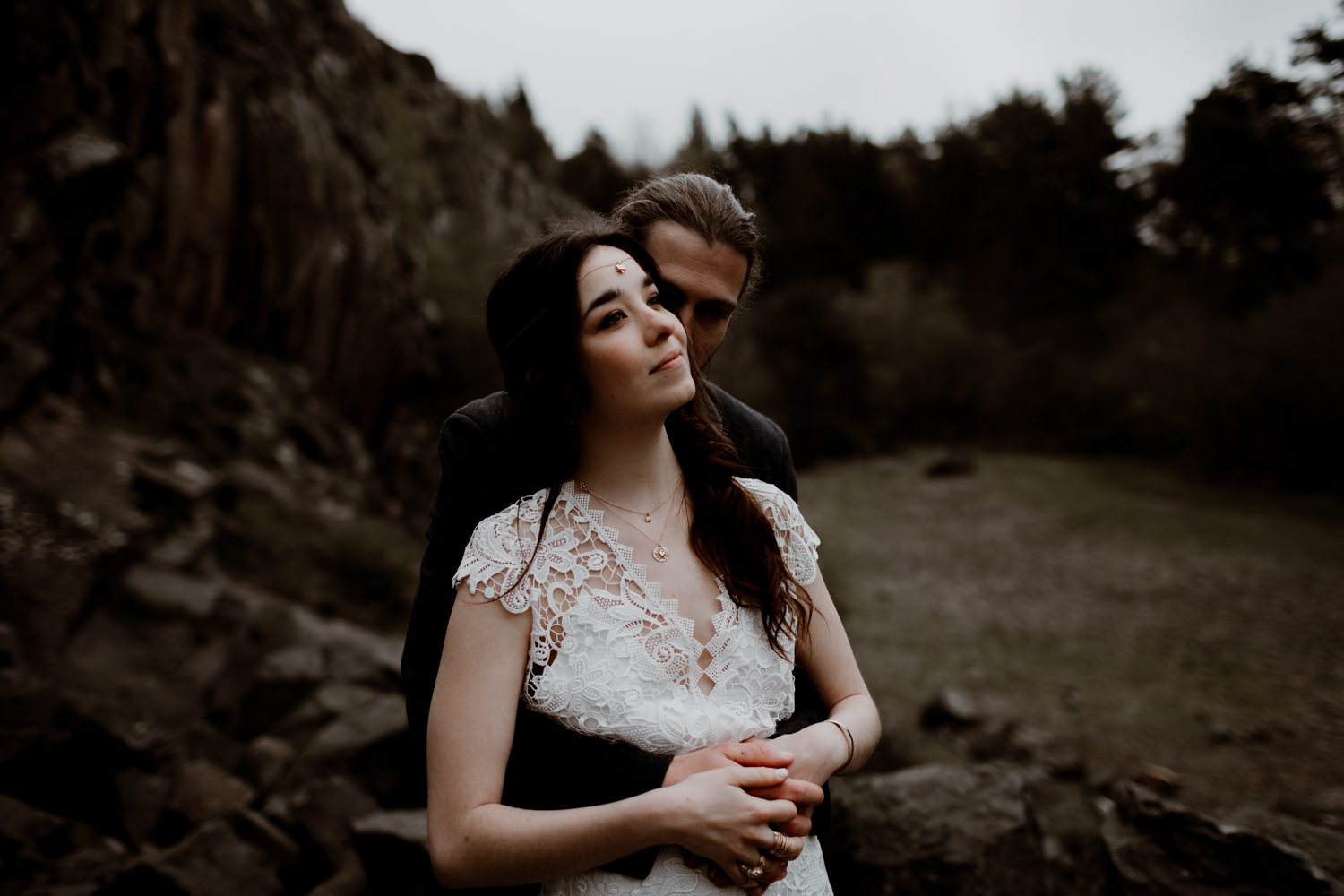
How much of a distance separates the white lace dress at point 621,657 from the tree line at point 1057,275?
12096 millimetres

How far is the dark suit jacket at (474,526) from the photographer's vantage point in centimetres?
173

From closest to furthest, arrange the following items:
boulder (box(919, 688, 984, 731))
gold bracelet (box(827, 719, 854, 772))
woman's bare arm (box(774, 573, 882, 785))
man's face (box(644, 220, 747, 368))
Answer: woman's bare arm (box(774, 573, 882, 785)) < gold bracelet (box(827, 719, 854, 772)) < man's face (box(644, 220, 747, 368)) < boulder (box(919, 688, 984, 731))

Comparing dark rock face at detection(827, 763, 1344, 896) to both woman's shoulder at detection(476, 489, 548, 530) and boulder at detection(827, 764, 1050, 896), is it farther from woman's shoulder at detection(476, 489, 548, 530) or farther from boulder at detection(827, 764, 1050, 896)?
woman's shoulder at detection(476, 489, 548, 530)

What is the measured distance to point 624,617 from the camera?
168 centimetres

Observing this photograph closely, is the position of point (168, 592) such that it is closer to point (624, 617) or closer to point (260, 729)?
point (260, 729)

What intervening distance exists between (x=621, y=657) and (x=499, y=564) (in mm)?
330

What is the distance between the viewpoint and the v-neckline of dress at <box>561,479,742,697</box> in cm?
174

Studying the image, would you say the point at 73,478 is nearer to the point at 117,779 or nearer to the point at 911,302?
the point at 117,779

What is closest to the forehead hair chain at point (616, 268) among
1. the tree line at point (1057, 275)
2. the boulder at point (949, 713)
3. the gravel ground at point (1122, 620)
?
the gravel ground at point (1122, 620)

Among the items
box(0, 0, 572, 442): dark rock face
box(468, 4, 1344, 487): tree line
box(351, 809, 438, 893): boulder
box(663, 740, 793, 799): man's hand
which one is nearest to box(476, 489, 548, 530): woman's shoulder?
box(663, 740, 793, 799): man's hand

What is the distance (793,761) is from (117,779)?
369 centimetres

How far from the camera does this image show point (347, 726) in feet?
13.2

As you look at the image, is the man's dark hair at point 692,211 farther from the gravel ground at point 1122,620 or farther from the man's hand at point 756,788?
the gravel ground at point 1122,620

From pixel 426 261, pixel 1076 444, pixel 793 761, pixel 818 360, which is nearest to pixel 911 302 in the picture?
pixel 818 360
